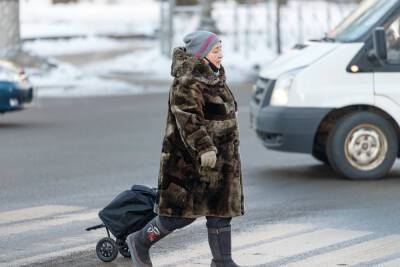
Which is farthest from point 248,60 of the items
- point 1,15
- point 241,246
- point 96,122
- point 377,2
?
point 241,246

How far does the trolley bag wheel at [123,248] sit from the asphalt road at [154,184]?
42 mm

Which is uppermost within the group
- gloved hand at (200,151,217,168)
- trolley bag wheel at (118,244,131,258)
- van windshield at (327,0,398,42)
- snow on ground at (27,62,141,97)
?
van windshield at (327,0,398,42)

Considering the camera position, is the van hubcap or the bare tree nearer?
the van hubcap

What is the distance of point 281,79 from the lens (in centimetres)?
1167

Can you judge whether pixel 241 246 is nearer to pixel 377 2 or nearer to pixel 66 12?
pixel 377 2

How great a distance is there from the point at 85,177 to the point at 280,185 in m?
2.05

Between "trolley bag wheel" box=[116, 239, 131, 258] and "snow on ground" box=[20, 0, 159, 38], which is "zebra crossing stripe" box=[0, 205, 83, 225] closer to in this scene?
"trolley bag wheel" box=[116, 239, 131, 258]

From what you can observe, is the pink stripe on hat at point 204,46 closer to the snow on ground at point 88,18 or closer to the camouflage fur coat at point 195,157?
the camouflage fur coat at point 195,157

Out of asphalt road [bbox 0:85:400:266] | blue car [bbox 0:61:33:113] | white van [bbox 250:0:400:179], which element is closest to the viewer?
asphalt road [bbox 0:85:400:266]

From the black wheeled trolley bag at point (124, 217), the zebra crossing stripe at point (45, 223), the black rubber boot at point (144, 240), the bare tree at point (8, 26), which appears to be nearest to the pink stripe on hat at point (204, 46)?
the black rubber boot at point (144, 240)

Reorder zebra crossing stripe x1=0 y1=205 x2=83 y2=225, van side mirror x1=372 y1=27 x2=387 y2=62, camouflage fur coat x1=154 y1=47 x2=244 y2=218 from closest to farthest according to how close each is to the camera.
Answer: camouflage fur coat x1=154 y1=47 x2=244 y2=218 < zebra crossing stripe x1=0 y1=205 x2=83 y2=225 < van side mirror x1=372 y1=27 x2=387 y2=62

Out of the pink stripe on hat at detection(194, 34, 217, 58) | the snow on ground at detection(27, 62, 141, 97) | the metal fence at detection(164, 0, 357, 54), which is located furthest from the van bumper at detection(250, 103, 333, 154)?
the metal fence at detection(164, 0, 357, 54)

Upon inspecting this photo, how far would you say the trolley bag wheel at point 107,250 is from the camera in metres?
7.84

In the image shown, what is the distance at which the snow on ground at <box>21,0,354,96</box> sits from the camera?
2570 cm
